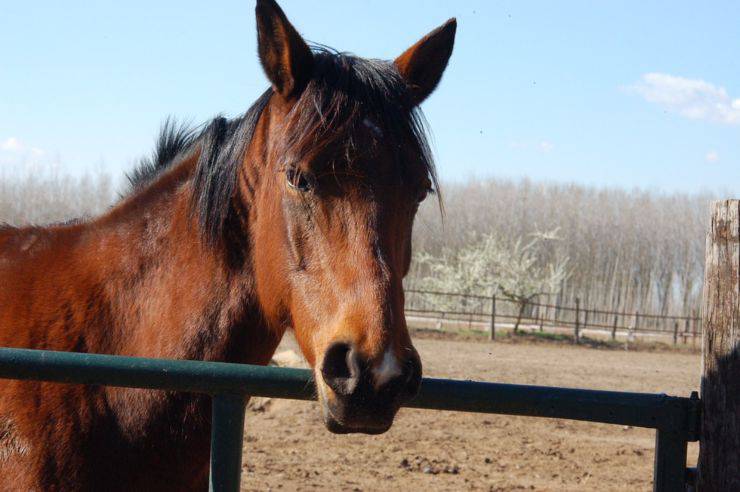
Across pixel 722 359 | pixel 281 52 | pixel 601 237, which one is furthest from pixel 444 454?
pixel 601 237

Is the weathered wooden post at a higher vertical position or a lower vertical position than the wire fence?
higher

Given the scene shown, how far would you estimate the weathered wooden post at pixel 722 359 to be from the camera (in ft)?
6.18

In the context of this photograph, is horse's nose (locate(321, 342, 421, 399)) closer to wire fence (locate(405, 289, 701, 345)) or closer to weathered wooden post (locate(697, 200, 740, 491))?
weathered wooden post (locate(697, 200, 740, 491))

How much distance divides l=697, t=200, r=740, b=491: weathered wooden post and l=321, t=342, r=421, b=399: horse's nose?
2.82 feet

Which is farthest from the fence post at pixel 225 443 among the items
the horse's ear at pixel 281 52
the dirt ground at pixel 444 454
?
the dirt ground at pixel 444 454

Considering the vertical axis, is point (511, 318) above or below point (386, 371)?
below

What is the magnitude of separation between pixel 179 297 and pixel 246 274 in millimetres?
261

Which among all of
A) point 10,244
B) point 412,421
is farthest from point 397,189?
point 412,421

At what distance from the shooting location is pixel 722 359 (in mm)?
1918

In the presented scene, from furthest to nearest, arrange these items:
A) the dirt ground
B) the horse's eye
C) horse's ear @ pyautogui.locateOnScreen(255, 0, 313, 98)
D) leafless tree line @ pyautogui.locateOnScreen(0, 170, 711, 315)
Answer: leafless tree line @ pyautogui.locateOnScreen(0, 170, 711, 315)
the dirt ground
horse's ear @ pyautogui.locateOnScreen(255, 0, 313, 98)
the horse's eye

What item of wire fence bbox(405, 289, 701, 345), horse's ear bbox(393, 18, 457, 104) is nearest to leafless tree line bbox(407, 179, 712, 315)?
wire fence bbox(405, 289, 701, 345)

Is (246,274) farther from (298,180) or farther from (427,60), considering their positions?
(427,60)

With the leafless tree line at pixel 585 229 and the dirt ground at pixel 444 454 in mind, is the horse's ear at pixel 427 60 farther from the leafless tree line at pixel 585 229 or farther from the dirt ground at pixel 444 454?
the leafless tree line at pixel 585 229

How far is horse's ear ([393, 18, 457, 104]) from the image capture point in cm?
260
